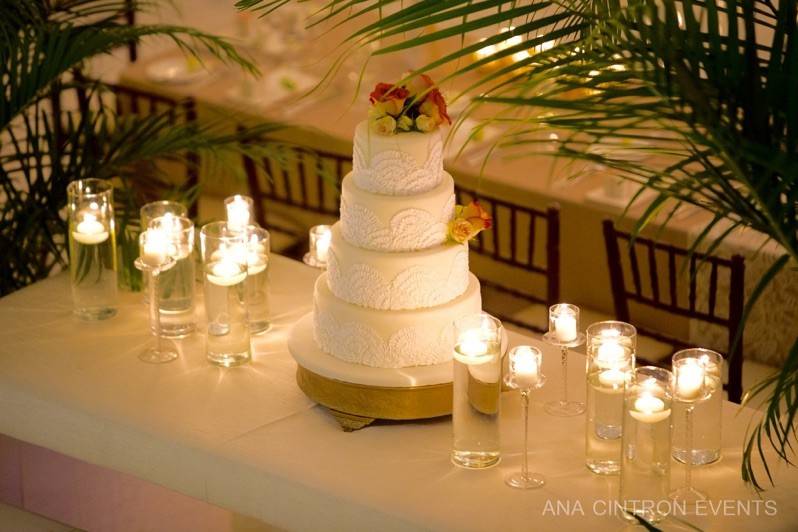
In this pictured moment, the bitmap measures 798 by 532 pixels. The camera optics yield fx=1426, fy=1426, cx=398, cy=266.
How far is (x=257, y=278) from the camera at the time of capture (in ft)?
11.8

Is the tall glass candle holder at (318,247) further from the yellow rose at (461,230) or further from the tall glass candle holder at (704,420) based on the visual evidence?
the tall glass candle holder at (704,420)

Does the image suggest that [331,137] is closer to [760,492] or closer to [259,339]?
[259,339]

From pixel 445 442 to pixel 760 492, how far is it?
0.67 m

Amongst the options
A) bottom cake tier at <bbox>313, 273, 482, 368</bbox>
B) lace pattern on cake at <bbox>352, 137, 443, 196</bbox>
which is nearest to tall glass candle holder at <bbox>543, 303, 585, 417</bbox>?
bottom cake tier at <bbox>313, 273, 482, 368</bbox>

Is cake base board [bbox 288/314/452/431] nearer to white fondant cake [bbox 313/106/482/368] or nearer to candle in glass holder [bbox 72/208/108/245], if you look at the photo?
white fondant cake [bbox 313/106/482/368]

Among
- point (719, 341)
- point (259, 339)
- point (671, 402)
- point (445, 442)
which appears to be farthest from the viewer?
point (719, 341)

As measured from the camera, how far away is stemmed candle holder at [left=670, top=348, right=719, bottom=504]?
2.79 meters

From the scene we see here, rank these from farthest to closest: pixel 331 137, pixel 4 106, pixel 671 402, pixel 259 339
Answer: pixel 331 137, pixel 4 106, pixel 259 339, pixel 671 402

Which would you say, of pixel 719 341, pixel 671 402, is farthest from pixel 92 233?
pixel 719 341

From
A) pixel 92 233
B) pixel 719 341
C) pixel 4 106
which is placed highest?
pixel 4 106

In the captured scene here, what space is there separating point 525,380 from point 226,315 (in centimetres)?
→ 86

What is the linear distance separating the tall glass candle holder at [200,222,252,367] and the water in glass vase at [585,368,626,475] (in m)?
0.90

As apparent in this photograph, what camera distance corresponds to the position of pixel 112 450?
128 inches

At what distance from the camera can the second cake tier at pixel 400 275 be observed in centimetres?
308
